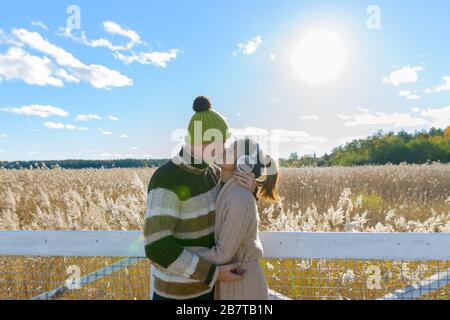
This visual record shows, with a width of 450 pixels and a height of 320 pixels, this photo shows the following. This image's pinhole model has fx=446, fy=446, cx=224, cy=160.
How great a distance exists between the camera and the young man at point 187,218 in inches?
78.7

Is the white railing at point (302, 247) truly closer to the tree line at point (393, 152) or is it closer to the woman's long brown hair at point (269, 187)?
Answer: the woman's long brown hair at point (269, 187)

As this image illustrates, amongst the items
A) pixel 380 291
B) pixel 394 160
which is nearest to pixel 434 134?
pixel 394 160

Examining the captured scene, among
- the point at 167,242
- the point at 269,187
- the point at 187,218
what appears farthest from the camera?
the point at 269,187

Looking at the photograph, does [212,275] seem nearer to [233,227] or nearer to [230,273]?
[230,273]

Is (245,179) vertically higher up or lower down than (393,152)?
lower down

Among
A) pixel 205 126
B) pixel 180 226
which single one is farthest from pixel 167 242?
pixel 205 126

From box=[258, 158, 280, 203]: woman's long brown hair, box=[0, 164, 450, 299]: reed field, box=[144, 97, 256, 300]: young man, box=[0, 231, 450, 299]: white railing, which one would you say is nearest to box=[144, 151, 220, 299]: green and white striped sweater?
box=[144, 97, 256, 300]: young man

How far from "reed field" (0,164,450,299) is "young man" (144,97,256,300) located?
85cm

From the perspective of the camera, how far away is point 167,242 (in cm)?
198

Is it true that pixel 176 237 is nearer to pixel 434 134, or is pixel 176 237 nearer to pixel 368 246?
pixel 368 246

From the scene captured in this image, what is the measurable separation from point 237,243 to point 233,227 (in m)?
0.08
